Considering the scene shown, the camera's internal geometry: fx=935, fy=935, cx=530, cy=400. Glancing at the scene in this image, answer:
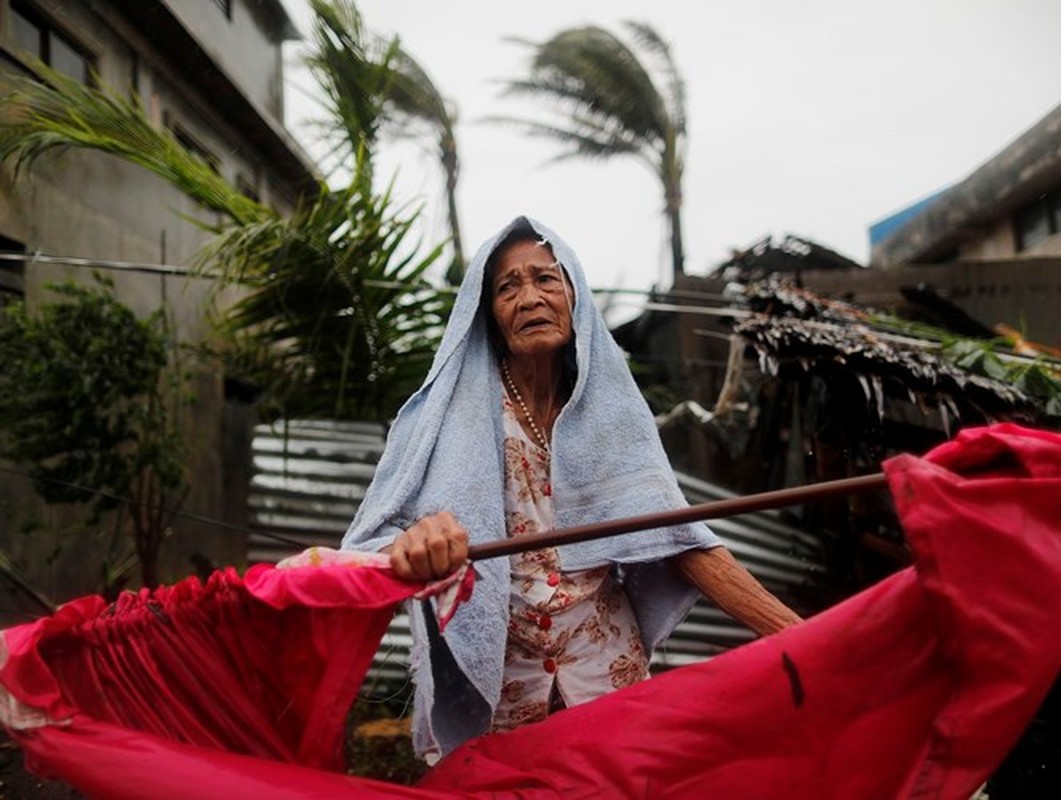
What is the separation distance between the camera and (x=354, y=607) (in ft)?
5.28

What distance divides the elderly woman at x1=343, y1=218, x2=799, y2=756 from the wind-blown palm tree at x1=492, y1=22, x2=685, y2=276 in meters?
10.5

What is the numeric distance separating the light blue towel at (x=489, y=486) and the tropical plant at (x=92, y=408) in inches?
118

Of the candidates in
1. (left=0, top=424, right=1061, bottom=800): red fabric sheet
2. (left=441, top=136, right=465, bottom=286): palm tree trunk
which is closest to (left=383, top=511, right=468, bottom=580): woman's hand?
(left=0, top=424, right=1061, bottom=800): red fabric sheet

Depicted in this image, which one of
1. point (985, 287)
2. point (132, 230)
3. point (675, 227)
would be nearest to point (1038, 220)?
point (985, 287)

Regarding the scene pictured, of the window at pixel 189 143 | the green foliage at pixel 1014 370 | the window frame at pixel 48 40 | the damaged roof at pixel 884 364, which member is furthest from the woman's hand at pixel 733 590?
the window at pixel 189 143

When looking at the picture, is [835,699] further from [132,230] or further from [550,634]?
[132,230]

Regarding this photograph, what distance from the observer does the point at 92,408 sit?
5.21 metres

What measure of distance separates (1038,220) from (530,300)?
10.7m

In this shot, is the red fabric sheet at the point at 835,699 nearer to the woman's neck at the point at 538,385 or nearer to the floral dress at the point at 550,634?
the floral dress at the point at 550,634

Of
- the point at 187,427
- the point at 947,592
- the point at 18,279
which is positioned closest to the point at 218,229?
the point at 18,279

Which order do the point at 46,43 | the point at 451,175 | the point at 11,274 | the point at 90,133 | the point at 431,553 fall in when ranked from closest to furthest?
1. the point at 431,553
2. the point at 90,133
3. the point at 11,274
4. the point at 46,43
5. the point at 451,175

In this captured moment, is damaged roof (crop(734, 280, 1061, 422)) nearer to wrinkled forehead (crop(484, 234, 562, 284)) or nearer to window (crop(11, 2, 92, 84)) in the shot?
wrinkled forehead (crop(484, 234, 562, 284))

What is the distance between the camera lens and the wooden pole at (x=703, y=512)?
4.93 ft

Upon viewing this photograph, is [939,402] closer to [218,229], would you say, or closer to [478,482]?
[478,482]
